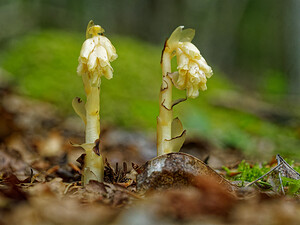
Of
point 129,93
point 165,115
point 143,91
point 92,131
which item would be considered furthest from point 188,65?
point 143,91

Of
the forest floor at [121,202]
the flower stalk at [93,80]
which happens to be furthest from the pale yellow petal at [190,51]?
the forest floor at [121,202]

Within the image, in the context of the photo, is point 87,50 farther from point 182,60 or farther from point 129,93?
point 129,93

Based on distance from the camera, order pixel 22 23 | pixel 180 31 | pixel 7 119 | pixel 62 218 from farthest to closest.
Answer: pixel 22 23 → pixel 7 119 → pixel 180 31 → pixel 62 218

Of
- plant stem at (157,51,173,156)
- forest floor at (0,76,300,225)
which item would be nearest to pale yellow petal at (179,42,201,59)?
plant stem at (157,51,173,156)

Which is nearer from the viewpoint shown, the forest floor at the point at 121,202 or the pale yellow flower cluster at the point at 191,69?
the forest floor at the point at 121,202

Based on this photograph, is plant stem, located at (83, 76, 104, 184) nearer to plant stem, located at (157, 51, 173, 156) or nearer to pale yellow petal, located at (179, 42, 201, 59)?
plant stem, located at (157, 51, 173, 156)

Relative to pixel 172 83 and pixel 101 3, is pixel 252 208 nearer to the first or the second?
pixel 172 83

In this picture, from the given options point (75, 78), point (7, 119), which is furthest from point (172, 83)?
point (75, 78)

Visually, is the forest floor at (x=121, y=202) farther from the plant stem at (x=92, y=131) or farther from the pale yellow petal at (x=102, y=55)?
the pale yellow petal at (x=102, y=55)
